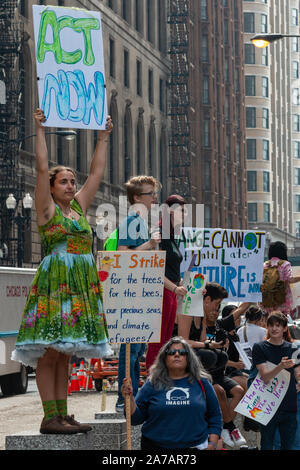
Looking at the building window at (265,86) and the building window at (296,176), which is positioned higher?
the building window at (265,86)

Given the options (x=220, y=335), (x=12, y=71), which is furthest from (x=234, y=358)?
(x=12, y=71)

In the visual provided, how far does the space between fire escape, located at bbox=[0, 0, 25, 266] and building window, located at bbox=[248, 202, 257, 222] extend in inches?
2904

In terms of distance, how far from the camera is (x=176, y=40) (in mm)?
74000

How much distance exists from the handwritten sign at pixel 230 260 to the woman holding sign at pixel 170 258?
2860 mm

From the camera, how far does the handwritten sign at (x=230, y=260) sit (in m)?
12.7

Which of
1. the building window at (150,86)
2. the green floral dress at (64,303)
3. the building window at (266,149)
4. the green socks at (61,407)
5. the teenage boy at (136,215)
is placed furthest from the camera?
the building window at (266,149)

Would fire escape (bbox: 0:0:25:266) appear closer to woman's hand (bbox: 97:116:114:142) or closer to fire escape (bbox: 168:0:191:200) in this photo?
fire escape (bbox: 168:0:191:200)

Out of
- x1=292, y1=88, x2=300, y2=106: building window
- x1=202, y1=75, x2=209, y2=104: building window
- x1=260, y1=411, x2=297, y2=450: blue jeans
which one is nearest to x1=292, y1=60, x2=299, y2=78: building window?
x1=292, y1=88, x2=300, y2=106: building window

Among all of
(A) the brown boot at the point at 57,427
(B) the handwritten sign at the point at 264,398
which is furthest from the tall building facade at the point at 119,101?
(A) the brown boot at the point at 57,427

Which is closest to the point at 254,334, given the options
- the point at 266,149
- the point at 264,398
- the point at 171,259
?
the point at 264,398

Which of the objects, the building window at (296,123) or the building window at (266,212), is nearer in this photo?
the building window at (266,212)

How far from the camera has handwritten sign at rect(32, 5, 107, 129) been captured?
7.62 m

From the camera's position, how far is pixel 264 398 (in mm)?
10086

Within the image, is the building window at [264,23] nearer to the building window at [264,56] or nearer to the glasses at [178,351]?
the building window at [264,56]
